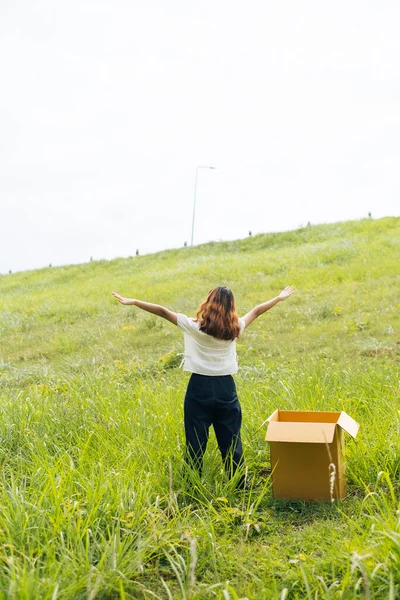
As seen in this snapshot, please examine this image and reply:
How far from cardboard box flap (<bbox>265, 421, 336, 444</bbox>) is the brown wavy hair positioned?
32.2 inches

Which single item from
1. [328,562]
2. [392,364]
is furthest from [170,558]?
[392,364]

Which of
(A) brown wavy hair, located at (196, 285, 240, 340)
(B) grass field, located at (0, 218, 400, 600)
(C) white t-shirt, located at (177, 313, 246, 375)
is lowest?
(B) grass field, located at (0, 218, 400, 600)

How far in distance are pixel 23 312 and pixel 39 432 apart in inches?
460

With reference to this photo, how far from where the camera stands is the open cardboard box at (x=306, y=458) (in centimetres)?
525

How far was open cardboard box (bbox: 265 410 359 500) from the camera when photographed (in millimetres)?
5246

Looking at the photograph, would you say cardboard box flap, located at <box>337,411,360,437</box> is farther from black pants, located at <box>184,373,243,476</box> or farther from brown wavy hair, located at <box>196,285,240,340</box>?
brown wavy hair, located at <box>196,285,240,340</box>

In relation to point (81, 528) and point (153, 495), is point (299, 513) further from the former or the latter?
point (81, 528)

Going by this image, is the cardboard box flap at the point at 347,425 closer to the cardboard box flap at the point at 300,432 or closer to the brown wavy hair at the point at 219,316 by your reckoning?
the cardboard box flap at the point at 300,432

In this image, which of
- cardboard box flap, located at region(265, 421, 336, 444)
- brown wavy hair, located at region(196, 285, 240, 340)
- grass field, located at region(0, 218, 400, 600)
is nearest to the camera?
grass field, located at region(0, 218, 400, 600)

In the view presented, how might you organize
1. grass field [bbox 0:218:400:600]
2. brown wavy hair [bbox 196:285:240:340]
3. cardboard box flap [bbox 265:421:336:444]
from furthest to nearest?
brown wavy hair [bbox 196:285:240:340], cardboard box flap [bbox 265:421:336:444], grass field [bbox 0:218:400:600]

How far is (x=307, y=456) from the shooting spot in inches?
211

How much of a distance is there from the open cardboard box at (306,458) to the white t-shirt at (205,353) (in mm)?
613

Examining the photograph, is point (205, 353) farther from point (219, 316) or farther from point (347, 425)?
point (347, 425)

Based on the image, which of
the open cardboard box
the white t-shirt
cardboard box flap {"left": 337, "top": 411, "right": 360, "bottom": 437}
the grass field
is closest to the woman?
the white t-shirt
